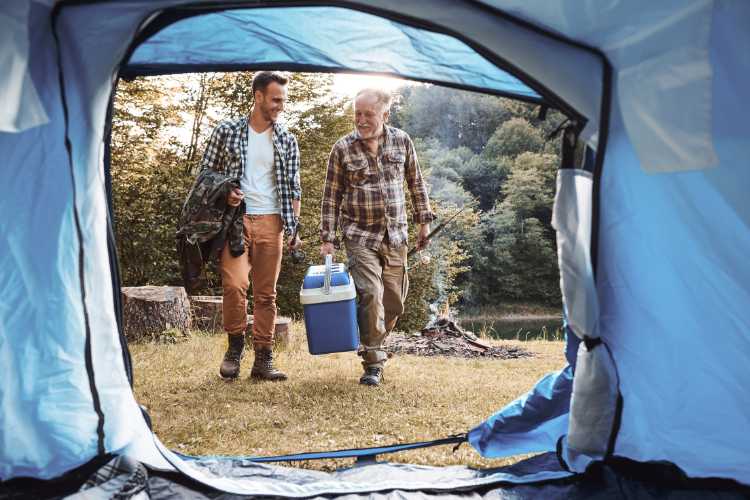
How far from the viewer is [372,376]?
344 cm

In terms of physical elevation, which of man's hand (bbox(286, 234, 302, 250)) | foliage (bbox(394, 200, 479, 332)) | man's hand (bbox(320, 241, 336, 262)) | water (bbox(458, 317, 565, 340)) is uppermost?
man's hand (bbox(286, 234, 302, 250))

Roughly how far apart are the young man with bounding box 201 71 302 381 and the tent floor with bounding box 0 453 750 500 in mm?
1602

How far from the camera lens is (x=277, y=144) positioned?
10.6 ft

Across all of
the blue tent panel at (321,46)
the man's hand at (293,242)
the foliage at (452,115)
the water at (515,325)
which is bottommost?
the water at (515,325)

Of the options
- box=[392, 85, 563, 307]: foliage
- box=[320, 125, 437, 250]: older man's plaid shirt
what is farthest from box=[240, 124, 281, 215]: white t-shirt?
box=[392, 85, 563, 307]: foliage

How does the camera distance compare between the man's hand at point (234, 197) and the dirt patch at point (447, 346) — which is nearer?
the man's hand at point (234, 197)

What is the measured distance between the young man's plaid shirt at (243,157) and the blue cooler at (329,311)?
390mm

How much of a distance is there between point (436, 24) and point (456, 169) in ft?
101

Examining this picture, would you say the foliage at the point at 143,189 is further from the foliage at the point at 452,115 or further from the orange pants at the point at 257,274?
the foliage at the point at 452,115

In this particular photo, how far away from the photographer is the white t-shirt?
10.5 ft

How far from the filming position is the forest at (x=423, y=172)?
8.88 metres

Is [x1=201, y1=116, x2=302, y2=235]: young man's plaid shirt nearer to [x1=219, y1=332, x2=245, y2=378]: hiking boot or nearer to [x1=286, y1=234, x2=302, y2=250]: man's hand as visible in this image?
[x1=286, y1=234, x2=302, y2=250]: man's hand

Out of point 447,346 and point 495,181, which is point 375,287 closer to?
point 447,346

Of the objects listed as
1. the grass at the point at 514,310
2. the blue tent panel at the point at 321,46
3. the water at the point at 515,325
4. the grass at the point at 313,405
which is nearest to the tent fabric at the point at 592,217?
the blue tent panel at the point at 321,46
